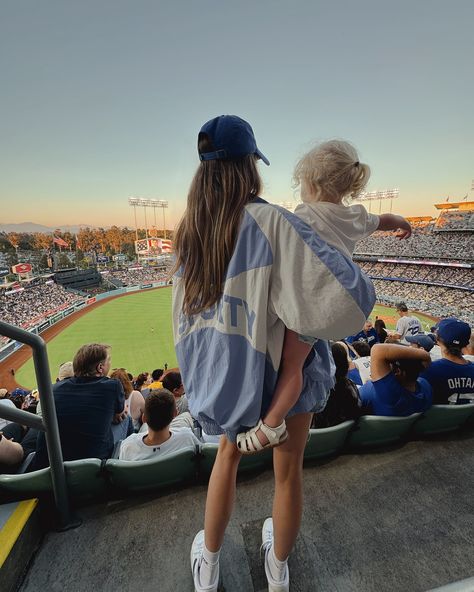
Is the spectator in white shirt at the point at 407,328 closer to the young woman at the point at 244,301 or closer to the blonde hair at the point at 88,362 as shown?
the blonde hair at the point at 88,362

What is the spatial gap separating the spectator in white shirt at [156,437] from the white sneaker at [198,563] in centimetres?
54

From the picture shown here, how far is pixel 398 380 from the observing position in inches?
79.5

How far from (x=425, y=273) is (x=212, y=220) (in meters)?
39.6

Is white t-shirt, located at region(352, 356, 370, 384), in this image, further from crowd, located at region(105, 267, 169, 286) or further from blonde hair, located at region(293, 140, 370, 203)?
crowd, located at region(105, 267, 169, 286)

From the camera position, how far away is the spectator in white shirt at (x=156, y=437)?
→ 1.86 m

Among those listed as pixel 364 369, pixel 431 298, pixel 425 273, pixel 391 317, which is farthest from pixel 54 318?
pixel 425 273

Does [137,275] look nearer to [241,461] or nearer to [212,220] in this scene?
[241,461]

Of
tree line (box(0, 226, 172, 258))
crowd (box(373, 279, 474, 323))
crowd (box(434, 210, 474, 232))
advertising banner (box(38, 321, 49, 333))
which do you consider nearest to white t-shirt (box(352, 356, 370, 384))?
crowd (box(373, 279, 474, 323))

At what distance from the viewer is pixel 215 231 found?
89cm

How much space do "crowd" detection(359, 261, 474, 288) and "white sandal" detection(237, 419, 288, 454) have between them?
35285 mm

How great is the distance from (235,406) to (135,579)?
103cm

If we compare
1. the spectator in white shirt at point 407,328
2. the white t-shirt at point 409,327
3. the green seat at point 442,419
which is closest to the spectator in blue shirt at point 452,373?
the green seat at point 442,419

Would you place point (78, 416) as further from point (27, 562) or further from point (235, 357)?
point (235, 357)

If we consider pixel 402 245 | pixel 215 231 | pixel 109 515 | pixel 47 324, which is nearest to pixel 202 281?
pixel 215 231
